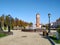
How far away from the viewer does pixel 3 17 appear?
322 ft

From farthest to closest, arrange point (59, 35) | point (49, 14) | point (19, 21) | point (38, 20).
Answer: point (19, 21), point (38, 20), point (49, 14), point (59, 35)

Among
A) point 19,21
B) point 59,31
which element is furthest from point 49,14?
point 19,21

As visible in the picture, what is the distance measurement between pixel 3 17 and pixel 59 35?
257ft

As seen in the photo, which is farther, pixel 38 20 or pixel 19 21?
pixel 19 21

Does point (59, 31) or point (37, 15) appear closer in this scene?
point (59, 31)

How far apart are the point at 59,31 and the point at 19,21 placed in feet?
291

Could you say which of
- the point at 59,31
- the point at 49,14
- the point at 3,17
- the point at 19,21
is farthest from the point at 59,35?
the point at 19,21

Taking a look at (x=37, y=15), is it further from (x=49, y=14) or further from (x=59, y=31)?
(x=59, y=31)

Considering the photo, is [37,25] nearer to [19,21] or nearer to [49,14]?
[49,14]

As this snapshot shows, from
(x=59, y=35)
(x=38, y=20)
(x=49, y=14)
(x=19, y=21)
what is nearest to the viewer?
(x=59, y=35)

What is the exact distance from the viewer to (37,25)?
65.5 meters

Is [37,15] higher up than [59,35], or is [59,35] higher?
[37,15]

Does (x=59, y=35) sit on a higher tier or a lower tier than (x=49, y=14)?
lower

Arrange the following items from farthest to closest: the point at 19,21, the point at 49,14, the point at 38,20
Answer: the point at 19,21 < the point at 38,20 < the point at 49,14
